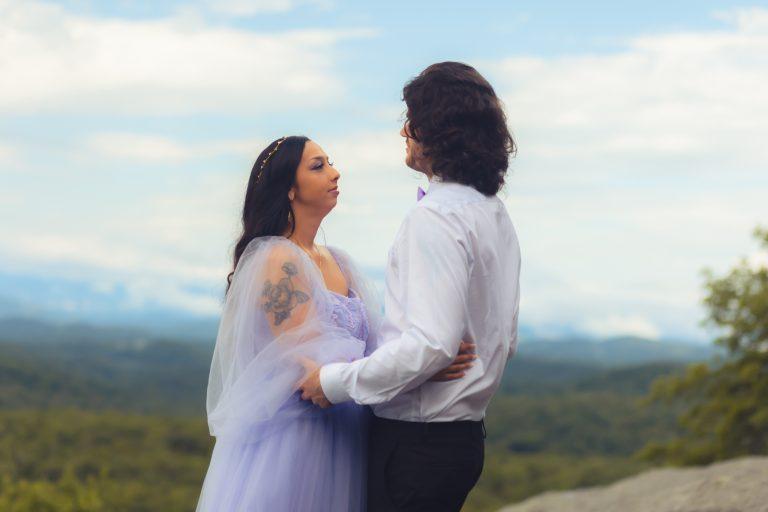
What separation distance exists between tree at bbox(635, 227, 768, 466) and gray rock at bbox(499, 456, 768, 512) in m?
13.6

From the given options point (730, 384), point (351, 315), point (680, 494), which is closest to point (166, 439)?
point (730, 384)

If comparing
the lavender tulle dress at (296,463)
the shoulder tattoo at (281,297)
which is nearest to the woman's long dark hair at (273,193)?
the shoulder tattoo at (281,297)

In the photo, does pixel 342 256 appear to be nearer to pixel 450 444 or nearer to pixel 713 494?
pixel 450 444

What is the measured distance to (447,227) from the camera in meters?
3.35

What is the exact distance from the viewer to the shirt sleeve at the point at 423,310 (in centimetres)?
324

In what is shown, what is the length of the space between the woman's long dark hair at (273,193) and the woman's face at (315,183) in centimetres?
3

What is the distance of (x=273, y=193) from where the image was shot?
4.04 m

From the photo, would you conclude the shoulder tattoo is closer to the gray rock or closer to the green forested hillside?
the gray rock

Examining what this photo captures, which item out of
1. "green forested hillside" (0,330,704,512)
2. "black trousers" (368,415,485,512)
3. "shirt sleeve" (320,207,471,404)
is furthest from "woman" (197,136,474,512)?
"green forested hillside" (0,330,704,512)

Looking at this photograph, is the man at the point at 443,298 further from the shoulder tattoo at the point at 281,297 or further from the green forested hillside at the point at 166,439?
the green forested hillside at the point at 166,439

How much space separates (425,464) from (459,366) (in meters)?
0.37

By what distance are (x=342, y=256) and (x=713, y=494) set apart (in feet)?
11.9

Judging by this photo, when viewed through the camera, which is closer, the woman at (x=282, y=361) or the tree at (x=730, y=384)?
the woman at (x=282, y=361)

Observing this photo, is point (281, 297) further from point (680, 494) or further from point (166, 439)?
point (166, 439)
